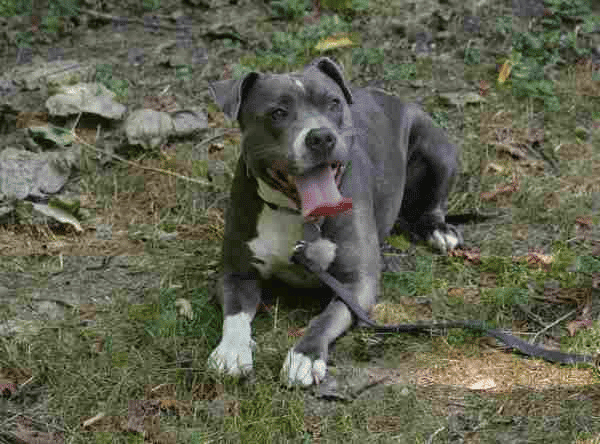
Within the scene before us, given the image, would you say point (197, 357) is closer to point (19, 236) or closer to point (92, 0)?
point (19, 236)

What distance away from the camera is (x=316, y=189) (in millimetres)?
4277

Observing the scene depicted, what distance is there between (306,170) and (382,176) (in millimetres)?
1080

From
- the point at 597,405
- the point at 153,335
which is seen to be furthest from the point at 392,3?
the point at 597,405

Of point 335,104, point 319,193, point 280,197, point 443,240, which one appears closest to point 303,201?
point 319,193

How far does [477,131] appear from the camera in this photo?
21.6ft

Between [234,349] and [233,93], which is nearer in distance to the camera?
[234,349]

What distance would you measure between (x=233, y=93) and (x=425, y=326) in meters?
1.32

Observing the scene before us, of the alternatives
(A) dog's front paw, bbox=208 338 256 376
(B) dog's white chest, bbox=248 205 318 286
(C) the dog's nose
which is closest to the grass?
(A) dog's front paw, bbox=208 338 256 376

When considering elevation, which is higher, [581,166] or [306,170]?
[306,170]

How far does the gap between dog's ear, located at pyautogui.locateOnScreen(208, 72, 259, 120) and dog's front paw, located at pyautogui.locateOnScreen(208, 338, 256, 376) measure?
3.28ft

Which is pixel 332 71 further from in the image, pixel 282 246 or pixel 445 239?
pixel 445 239

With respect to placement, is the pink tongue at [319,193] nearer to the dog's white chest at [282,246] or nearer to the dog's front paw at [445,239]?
the dog's white chest at [282,246]

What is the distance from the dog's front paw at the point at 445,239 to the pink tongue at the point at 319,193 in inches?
46.7

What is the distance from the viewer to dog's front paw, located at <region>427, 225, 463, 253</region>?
5.32m
